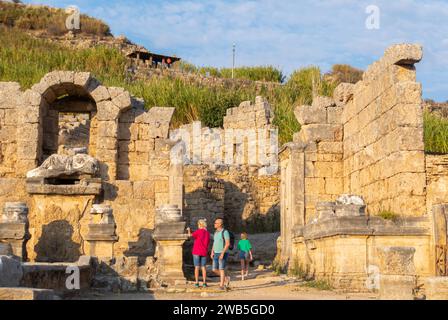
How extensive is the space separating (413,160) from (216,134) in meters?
16.5

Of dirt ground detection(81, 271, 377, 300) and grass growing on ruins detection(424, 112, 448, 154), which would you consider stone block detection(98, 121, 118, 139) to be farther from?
grass growing on ruins detection(424, 112, 448, 154)

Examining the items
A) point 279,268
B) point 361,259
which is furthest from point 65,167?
point 361,259

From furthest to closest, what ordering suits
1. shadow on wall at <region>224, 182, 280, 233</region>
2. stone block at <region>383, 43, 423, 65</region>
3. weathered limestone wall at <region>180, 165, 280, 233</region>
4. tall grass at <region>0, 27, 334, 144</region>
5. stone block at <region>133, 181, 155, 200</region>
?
tall grass at <region>0, 27, 334, 144</region>
shadow on wall at <region>224, 182, 280, 233</region>
weathered limestone wall at <region>180, 165, 280, 233</region>
stone block at <region>133, 181, 155, 200</region>
stone block at <region>383, 43, 423, 65</region>

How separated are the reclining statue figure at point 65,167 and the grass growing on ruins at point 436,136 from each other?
8633mm

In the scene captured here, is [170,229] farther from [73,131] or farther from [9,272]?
[73,131]

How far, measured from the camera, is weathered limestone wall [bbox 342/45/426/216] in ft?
43.7

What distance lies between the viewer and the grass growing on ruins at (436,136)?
19.2 metres

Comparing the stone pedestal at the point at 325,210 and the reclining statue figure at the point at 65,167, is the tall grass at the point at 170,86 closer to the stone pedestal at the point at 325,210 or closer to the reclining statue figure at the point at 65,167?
the reclining statue figure at the point at 65,167

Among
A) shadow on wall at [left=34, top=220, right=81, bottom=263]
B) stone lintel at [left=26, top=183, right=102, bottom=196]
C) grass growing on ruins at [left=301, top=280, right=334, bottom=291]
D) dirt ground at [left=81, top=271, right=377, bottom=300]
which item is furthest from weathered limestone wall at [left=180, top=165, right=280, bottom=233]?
grass growing on ruins at [left=301, top=280, right=334, bottom=291]

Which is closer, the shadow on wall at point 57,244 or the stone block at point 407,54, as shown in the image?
the stone block at point 407,54

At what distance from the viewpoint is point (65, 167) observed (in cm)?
1544

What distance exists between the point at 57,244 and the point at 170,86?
679 inches

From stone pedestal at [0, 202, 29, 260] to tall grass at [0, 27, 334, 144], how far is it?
525 inches

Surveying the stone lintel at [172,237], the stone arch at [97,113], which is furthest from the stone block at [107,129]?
the stone lintel at [172,237]
